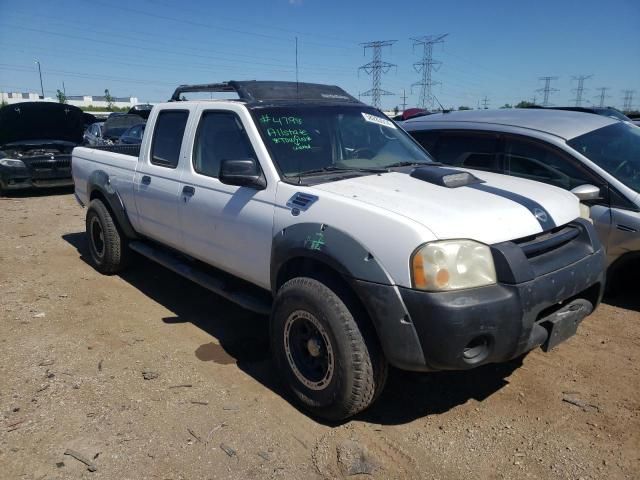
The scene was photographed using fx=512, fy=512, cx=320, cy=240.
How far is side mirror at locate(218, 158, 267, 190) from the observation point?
133 inches

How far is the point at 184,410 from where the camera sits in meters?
3.26

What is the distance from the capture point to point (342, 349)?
2.84 m

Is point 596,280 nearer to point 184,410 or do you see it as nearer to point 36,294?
point 184,410

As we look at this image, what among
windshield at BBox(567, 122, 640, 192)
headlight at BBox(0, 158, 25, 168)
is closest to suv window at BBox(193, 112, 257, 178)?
windshield at BBox(567, 122, 640, 192)

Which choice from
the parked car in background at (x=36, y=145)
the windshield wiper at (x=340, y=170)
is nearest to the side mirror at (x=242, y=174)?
the windshield wiper at (x=340, y=170)

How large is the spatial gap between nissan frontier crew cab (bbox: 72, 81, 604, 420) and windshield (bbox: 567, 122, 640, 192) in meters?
1.56

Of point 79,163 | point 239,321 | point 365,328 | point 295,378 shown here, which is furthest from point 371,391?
point 79,163

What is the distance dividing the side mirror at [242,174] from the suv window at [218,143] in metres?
0.21

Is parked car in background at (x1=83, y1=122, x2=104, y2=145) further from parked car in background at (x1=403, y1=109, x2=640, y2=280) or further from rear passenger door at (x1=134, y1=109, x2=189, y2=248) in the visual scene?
parked car in background at (x1=403, y1=109, x2=640, y2=280)

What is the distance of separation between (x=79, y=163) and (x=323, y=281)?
15.1ft

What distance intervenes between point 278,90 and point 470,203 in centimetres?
202

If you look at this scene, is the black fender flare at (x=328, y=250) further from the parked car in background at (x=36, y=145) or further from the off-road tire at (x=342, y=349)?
the parked car in background at (x=36, y=145)

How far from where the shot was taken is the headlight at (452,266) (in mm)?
2570

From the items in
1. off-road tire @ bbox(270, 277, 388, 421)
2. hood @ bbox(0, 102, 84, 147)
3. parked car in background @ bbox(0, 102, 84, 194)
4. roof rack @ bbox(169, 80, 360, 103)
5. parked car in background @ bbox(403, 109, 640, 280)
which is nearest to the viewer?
off-road tire @ bbox(270, 277, 388, 421)
